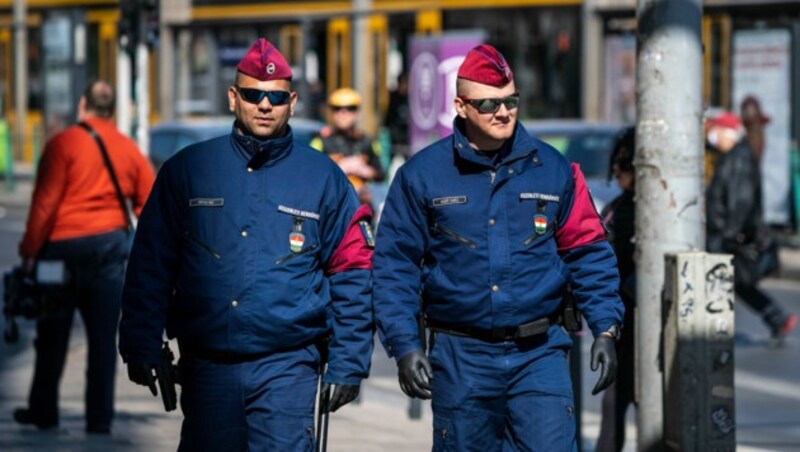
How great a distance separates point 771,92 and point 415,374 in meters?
19.6

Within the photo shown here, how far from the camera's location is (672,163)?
8.18m

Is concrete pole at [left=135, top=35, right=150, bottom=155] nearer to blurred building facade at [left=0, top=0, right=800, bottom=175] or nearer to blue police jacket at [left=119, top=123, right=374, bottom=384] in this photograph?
blurred building facade at [left=0, top=0, right=800, bottom=175]

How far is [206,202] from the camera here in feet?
20.8

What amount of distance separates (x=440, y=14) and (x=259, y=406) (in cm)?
2694

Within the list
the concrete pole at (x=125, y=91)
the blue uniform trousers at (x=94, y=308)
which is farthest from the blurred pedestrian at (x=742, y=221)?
the blue uniform trousers at (x=94, y=308)

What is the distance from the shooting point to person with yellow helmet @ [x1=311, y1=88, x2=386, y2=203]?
1264 cm

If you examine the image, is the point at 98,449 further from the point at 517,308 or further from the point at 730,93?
the point at 730,93

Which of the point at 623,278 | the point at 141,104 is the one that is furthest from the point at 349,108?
the point at 141,104

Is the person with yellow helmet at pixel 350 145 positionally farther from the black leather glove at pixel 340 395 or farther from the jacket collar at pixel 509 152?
the black leather glove at pixel 340 395

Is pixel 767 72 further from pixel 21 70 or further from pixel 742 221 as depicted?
pixel 21 70

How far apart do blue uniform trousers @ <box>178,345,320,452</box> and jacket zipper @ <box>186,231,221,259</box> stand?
31 centimetres

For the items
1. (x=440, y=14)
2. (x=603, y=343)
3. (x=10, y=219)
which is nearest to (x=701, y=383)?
(x=603, y=343)

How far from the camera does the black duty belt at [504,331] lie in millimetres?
6387

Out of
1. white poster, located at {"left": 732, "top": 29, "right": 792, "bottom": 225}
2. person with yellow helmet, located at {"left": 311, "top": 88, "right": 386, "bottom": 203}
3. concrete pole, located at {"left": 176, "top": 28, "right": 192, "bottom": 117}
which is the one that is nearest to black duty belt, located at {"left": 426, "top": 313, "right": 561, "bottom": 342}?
person with yellow helmet, located at {"left": 311, "top": 88, "right": 386, "bottom": 203}
